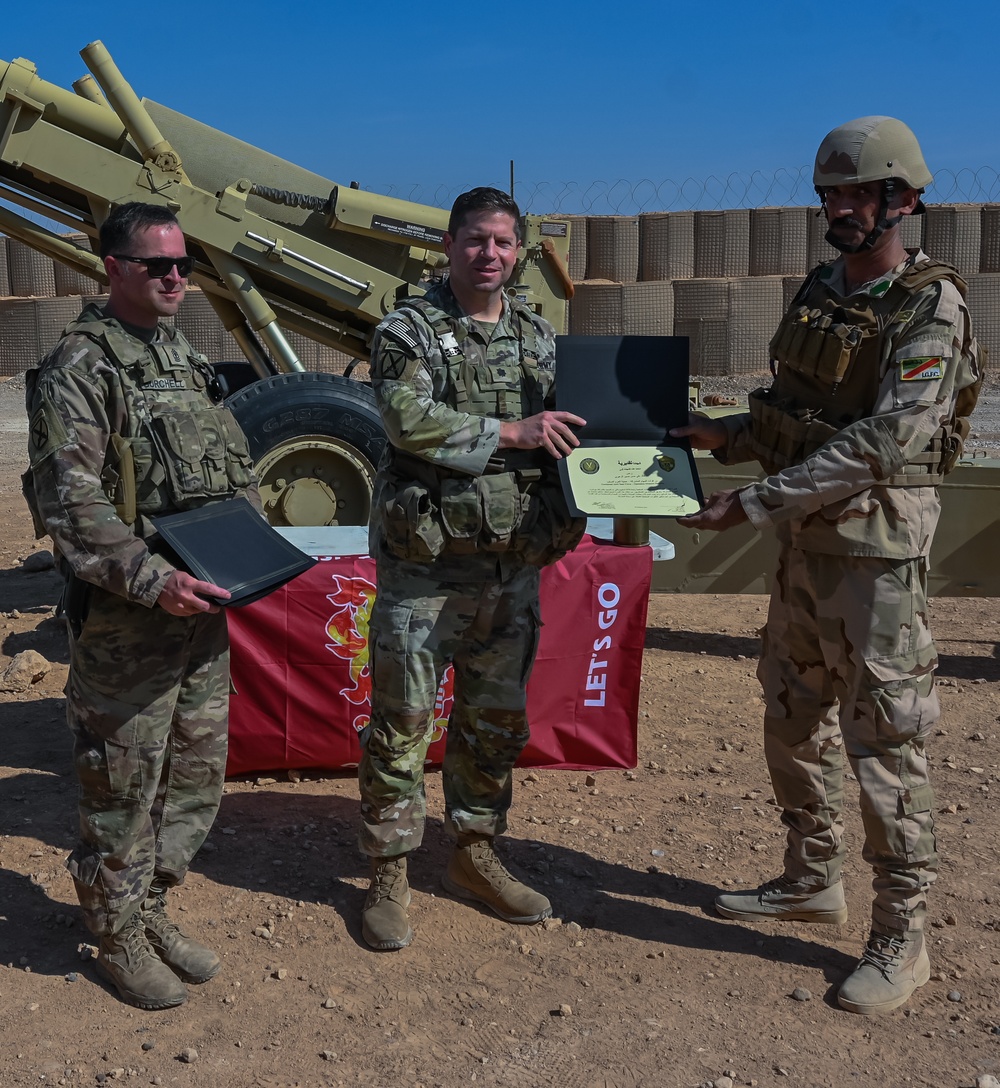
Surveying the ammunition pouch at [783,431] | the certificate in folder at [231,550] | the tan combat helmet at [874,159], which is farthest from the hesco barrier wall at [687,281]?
the certificate in folder at [231,550]

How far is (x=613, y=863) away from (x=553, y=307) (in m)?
4.34

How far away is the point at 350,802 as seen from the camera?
14.2 ft

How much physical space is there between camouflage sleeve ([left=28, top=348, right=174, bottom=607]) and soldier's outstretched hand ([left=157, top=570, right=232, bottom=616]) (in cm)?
2

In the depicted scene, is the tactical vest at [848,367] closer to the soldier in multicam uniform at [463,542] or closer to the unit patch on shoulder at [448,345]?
the soldier in multicam uniform at [463,542]

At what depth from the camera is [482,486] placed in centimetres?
317

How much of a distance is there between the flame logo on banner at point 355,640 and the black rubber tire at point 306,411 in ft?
7.00

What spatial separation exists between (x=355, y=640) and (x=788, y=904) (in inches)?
71.2

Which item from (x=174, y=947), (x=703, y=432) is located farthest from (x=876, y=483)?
(x=174, y=947)

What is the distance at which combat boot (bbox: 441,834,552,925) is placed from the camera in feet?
11.4

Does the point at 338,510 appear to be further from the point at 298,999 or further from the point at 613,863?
the point at 298,999

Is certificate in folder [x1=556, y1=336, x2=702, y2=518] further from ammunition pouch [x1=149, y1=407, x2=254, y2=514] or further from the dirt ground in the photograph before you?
the dirt ground

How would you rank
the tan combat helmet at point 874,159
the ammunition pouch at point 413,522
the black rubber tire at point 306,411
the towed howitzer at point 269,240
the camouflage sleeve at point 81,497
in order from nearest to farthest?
1. the camouflage sleeve at point 81,497
2. the tan combat helmet at point 874,159
3. the ammunition pouch at point 413,522
4. the black rubber tire at point 306,411
5. the towed howitzer at point 269,240

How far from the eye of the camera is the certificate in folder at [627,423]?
10.2 ft

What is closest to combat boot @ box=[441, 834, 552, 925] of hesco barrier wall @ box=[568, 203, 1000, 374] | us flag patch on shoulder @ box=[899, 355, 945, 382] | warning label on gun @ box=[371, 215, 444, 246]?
us flag patch on shoulder @ box=[899, 355, 945, 382]
